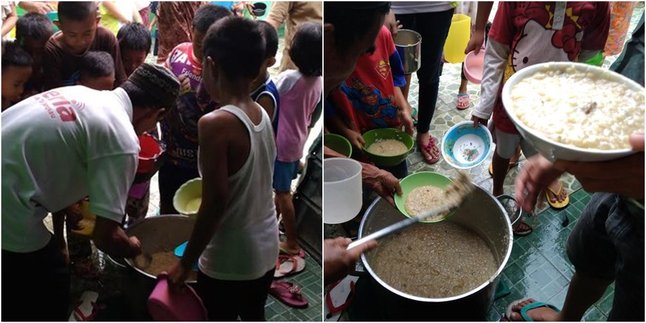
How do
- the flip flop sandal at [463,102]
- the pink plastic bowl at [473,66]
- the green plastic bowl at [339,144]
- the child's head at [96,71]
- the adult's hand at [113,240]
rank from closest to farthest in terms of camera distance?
1. the adult's hand at [113,240]
2. the child's head at [96,71]
3. the green plastic bowl at [339,144]
4. the pink plastic bowl at [473,66]
5. the flip flop sandal at [463,102]

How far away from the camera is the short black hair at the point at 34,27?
1163mm

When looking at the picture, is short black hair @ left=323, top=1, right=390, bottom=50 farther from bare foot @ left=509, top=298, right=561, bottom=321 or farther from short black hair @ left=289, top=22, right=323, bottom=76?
bare foot @ left=509, top=298, right=561, bottom=321

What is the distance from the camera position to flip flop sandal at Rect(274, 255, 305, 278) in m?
1.36

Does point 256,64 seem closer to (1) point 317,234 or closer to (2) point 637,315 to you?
(1) point 317,234

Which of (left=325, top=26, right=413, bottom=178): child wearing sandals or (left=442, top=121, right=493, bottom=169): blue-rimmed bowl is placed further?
(left=442, top=121, right=493, bottom=169): blue-rimmed bowl

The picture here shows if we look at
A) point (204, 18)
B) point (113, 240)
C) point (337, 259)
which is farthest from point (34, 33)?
point (337, 259)

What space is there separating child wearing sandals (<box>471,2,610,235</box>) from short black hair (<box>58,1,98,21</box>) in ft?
3.63

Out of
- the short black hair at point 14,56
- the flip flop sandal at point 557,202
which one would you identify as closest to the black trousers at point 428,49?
the flip flop sandal at point 557,202

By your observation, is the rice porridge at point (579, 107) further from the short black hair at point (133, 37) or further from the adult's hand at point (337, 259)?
the short black hair at point (133, 37)

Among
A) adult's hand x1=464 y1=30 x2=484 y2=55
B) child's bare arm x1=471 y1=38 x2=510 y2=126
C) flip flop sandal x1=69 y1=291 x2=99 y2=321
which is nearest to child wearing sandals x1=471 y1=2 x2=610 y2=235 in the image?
child's bare arm x1=471 y1=38 x2=510 y2=126

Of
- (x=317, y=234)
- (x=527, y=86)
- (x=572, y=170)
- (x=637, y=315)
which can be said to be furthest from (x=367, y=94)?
(x=637, y=315)

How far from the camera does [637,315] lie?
48.7 inches

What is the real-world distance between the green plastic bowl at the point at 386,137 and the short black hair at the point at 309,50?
557 mm

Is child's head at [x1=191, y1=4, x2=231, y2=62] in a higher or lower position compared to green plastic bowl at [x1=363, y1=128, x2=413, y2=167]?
higher
